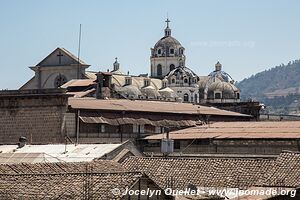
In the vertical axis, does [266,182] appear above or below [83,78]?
below

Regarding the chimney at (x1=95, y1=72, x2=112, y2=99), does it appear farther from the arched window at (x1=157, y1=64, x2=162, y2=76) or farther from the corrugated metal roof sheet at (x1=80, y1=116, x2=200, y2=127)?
the arched window at (x1=157, y1=64, x2=162, y2=76)

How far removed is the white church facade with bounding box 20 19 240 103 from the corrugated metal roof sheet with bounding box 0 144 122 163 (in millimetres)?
33012

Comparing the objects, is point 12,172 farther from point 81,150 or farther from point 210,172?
point 81,150

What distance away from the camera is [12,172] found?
2852 cm

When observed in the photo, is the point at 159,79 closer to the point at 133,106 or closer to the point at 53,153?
the point at 133,106

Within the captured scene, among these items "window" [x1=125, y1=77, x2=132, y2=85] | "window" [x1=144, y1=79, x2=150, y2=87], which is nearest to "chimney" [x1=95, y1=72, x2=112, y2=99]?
"window" [x1=125, y1=77, x2=132, y2=85]

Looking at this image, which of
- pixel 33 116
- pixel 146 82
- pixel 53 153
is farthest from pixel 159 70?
pixel 53 153

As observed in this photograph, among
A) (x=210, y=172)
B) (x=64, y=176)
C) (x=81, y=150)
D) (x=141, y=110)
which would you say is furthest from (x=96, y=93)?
(x=64, y=176)

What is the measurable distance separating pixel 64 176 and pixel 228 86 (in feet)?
284

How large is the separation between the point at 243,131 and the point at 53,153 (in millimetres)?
12583

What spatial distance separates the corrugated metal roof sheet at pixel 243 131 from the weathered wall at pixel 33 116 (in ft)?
18.8

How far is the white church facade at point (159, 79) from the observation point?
89.6 metres

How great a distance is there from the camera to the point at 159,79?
114 m

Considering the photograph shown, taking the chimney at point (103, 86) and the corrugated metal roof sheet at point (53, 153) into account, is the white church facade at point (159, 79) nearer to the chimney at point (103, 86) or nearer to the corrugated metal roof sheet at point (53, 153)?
the chimney at point (103, 86)
